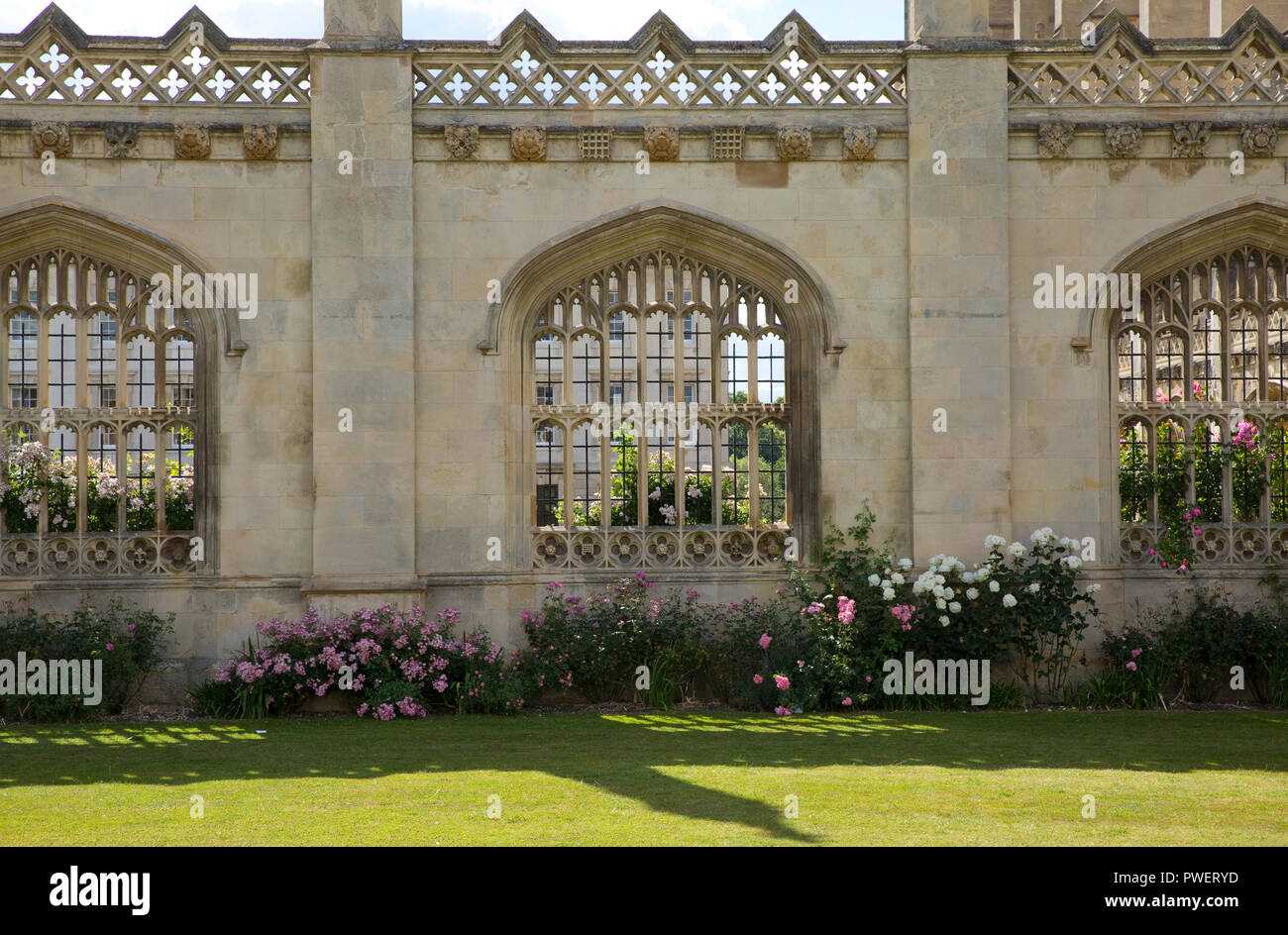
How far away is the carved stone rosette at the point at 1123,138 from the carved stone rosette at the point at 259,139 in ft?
27.3

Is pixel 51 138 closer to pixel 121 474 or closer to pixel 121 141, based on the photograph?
pixel 121 141

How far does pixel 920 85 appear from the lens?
12445mm

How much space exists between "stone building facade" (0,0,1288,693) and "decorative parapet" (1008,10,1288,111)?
1.5 inches

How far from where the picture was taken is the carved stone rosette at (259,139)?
1209cm

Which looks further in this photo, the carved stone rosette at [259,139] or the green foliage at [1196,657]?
the carved stone rosette at [259,139]

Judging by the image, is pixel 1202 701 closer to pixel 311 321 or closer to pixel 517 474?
pixel 517 474

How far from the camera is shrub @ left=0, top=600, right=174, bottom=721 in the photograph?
11.2 m

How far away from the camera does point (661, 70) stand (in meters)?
12.6

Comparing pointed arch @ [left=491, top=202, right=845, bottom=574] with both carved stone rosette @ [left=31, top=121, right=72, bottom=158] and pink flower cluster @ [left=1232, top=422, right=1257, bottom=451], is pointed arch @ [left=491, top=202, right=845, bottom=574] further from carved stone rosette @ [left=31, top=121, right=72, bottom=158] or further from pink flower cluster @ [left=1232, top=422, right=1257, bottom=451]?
carved stone rosette @ [left=31, top=121, right=72, bottom=158]

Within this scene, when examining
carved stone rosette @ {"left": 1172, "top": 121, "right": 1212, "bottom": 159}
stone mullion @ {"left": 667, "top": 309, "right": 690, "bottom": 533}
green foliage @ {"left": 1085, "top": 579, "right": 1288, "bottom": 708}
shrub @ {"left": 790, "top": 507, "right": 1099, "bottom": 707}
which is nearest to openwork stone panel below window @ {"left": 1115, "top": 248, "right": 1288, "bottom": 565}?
green foliage @ {"left": 1085, "top": 579, "right": 1288, "bottom": 708}

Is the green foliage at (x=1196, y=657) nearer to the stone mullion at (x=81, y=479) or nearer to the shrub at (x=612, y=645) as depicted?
the shrub at (x=612, y=645)

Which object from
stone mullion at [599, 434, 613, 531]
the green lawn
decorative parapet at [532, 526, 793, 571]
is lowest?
the green lawn

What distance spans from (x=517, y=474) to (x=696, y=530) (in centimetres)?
192

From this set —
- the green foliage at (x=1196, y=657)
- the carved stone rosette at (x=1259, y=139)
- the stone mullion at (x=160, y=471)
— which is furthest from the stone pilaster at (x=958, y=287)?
the stone mullion at (x=160, y=471)
